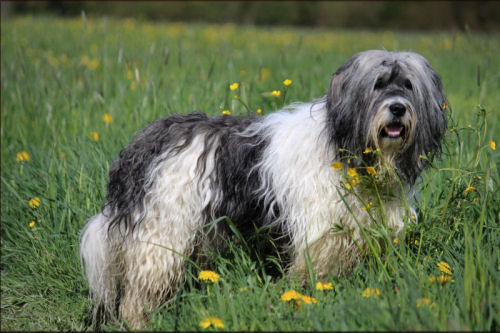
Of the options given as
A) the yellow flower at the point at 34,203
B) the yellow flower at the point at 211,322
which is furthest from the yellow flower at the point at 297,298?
the yellow flower at the point at 34,203

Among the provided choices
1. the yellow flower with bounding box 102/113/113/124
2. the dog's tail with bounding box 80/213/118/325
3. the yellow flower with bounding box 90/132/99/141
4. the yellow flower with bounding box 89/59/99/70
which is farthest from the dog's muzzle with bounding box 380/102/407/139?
the yellow flower with bounding box 89/59/99/70

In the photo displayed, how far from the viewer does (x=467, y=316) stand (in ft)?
7.53

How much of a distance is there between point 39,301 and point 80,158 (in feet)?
4.41

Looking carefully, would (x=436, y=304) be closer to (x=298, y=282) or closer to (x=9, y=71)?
(x=298, y=282)

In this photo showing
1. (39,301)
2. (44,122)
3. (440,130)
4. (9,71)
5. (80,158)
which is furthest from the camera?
(9,71)

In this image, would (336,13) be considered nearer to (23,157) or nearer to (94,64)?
(94,64)

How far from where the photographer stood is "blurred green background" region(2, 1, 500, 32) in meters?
23.1

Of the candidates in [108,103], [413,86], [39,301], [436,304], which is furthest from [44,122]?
[436,304]

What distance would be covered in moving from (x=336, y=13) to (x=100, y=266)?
2603 cm

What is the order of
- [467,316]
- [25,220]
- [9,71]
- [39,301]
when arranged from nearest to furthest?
[467,316] < [39,301] < [25,220] < [9,71]

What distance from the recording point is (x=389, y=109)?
286cm

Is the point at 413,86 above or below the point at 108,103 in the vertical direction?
above

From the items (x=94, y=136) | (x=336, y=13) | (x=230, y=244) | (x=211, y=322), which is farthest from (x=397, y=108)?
(x=336, y=13)

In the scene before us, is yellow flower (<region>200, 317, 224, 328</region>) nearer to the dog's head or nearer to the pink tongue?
the dog's head
